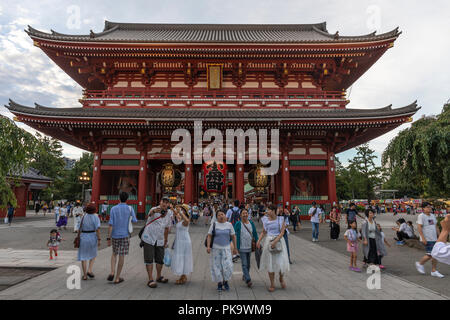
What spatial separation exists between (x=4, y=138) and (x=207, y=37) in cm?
2077

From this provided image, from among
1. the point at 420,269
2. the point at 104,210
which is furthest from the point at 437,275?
the point at 104,210

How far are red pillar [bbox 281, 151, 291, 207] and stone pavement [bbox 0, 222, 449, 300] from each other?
9.69m

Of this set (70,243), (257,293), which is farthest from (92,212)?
(70,243)

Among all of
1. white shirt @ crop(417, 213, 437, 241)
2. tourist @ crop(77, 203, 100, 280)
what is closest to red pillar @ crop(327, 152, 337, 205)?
white shirt @ crop(417, 213, 437, 241)

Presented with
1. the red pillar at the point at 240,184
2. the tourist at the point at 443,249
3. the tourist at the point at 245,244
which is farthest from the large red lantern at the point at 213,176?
the tourist at the point at 443,249

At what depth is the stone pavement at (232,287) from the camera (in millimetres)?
4641

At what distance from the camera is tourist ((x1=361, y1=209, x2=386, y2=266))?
6426mm

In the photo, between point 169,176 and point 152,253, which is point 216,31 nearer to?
point 169,176

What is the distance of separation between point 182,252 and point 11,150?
499 centimetres

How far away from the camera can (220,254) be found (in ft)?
16.2

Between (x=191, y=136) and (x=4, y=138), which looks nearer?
(x=4, y=138)

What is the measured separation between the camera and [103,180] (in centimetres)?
1759

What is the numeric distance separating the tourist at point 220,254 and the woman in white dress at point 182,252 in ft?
2.11
